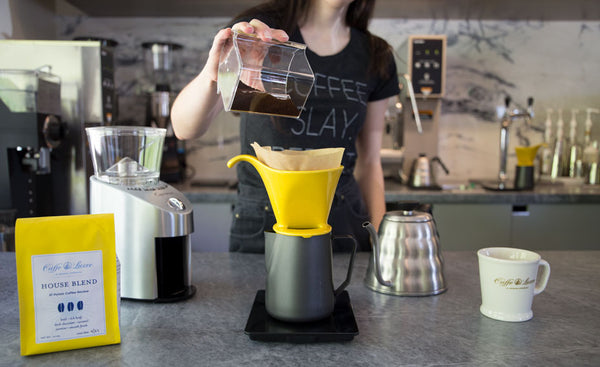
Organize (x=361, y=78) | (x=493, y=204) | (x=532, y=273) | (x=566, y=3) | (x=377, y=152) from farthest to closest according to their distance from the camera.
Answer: (x=566, y=3)
(x=493, y=204)
(x=377, y=152)
(x=361, y=78)
(x=532, y=273)

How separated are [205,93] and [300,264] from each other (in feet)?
1.51

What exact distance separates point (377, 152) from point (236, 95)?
788mm

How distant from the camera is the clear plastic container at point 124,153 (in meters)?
0.87

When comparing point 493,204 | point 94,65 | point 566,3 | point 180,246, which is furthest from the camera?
point 566,3

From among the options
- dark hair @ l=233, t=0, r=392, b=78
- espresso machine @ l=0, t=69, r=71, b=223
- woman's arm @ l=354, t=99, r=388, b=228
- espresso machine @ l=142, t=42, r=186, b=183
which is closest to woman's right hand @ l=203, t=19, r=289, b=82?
dark hair @ l=233, t=0, r=392, b=78

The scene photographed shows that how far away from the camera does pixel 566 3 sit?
2.46 metres

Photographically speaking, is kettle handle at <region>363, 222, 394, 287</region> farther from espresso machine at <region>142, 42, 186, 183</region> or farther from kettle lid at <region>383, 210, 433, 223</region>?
espresso machine at <region>142, 42, 186, 183</region>

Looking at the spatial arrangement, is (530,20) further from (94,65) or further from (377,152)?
(94,65)

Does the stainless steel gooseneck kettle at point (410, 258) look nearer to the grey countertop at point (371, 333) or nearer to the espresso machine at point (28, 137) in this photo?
the grey countertop at point (371, 333)

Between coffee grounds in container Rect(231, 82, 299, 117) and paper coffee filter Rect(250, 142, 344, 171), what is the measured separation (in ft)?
0.48

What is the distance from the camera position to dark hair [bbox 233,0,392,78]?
4.19 feet

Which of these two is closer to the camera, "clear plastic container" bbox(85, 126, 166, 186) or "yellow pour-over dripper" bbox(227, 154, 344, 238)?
"yellow pour-over dripper" bbox(227, 154, 344, 238)

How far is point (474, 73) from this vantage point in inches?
110

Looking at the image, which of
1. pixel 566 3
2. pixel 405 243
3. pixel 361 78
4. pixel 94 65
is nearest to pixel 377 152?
pixel 361 78
